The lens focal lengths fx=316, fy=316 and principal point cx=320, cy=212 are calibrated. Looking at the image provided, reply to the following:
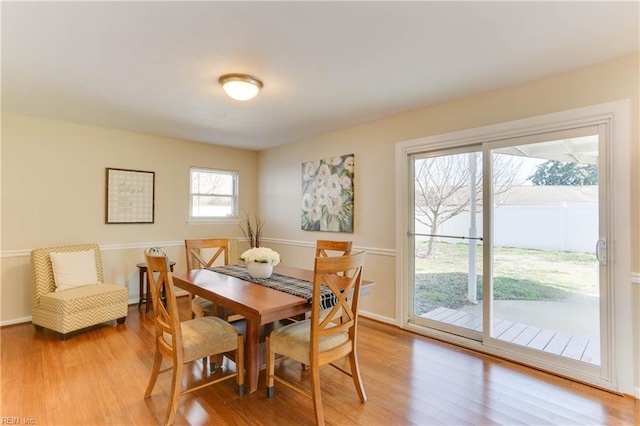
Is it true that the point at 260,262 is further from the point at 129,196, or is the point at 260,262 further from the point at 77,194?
the point at 77,194

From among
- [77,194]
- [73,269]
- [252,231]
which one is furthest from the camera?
[252,231]

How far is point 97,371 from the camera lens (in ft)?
8.39

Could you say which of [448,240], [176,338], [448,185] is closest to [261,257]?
[176,338]

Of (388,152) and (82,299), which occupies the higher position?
(388,152)

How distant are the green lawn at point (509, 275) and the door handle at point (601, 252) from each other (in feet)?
0.20

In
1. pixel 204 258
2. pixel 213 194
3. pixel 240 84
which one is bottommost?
pixel 204 258

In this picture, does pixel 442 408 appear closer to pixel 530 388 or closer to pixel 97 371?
pixel 530 388

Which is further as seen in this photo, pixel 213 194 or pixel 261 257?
pixel 213 194

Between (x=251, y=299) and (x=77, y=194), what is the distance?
3373 mm

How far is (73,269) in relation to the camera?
359 centimetres

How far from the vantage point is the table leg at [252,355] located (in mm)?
2273

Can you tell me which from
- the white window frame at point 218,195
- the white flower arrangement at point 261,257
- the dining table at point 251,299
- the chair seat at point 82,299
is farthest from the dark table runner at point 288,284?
the white window frame at point 218,195

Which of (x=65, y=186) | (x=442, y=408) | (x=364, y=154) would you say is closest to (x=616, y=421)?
A: (x=442, y=408)

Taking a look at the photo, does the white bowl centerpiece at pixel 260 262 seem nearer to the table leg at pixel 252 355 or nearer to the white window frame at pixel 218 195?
the table leg at pixel 252 355
